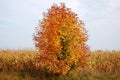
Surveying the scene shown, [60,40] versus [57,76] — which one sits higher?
[60,40]

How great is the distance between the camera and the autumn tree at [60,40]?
21172 mm

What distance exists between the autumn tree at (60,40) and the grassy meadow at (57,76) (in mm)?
1120

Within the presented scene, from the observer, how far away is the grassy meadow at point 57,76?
72.5 ft

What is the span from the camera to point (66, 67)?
21.2 metres

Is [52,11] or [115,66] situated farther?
[115,66]

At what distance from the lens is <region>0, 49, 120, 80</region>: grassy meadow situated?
22094 millimetres

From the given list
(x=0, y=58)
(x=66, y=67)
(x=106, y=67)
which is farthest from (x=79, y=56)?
(x=0, y=58)

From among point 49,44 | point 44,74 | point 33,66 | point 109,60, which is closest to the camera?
point 49,44

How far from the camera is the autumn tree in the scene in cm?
2117

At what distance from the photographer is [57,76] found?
22203mm

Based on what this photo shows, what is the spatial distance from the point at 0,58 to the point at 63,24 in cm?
889

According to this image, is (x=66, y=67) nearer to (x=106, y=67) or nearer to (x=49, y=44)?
(x=49, y=44)

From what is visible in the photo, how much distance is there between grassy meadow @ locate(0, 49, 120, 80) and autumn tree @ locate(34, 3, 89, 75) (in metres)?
1.12

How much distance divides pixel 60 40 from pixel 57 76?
2.45 metres
